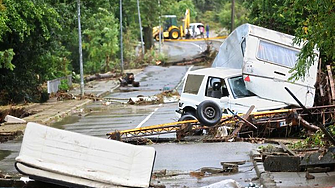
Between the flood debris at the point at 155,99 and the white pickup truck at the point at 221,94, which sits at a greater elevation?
the white pickup truck at the point at 221,94

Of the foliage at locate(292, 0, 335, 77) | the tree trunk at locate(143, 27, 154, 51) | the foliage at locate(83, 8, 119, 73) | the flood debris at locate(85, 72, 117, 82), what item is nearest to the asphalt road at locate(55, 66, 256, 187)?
the foliage at locate(292, 0, 335, 77)

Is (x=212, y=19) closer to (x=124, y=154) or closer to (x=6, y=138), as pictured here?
(x=6, y=138)

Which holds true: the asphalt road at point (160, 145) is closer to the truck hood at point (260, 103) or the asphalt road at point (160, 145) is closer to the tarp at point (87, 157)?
the tarp at point (87, 157)

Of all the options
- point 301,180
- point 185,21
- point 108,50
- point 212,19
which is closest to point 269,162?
point 301,180

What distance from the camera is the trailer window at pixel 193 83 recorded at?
19.3 m

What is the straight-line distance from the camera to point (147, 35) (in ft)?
230

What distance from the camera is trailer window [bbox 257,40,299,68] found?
19172 mm

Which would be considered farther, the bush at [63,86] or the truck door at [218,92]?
the bush at [63,86]

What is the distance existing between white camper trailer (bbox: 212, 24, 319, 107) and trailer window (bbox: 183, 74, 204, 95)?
4.45 ft

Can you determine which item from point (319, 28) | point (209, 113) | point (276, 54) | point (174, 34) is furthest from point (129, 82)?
point (174, 34)

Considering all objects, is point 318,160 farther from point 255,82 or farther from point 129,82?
point 129,82

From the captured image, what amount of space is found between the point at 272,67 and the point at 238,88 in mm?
1177

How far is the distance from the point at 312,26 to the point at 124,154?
3822 mm

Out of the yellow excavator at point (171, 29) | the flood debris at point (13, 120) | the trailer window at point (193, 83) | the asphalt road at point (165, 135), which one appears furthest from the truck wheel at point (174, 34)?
the trailer window at point (193, 83)
